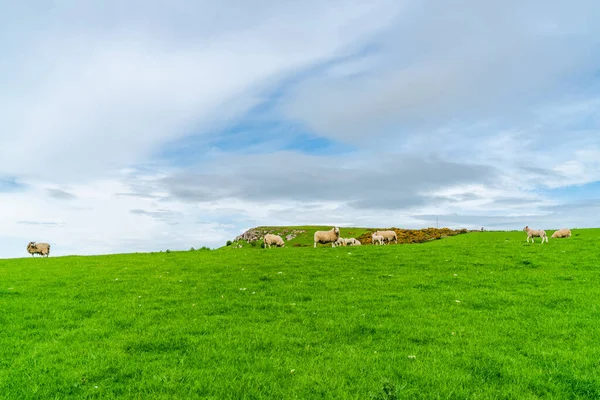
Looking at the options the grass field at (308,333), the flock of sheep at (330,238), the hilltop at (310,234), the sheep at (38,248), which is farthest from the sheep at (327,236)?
the sheep at (38,248)

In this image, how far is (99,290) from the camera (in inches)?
669

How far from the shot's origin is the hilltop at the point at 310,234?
5236 centimetres

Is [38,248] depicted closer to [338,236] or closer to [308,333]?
[338,236]

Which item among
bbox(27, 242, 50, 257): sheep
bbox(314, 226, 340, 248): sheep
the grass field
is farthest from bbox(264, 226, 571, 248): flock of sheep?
bbox(27, 242, 50, 257): sheep

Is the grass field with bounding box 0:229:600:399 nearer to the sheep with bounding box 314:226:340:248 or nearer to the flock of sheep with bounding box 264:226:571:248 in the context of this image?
the sheep with bounding box 314:226:340:248

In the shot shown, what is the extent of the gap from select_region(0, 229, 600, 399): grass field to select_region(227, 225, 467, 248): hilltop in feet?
89.4

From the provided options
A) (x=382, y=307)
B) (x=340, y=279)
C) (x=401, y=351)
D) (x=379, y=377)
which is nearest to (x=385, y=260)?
(x=340, y=279)

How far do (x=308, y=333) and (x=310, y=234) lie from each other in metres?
67.6

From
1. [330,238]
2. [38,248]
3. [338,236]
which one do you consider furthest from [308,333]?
[38,248]

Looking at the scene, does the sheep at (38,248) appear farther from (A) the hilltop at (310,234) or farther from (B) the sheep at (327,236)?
(B) the sheep at (327,236)

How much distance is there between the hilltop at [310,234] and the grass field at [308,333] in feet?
89.4

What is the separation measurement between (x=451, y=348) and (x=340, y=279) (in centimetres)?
849

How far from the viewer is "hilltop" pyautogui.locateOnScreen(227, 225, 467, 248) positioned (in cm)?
5236

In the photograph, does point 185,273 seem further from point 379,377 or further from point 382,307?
point 379,377
